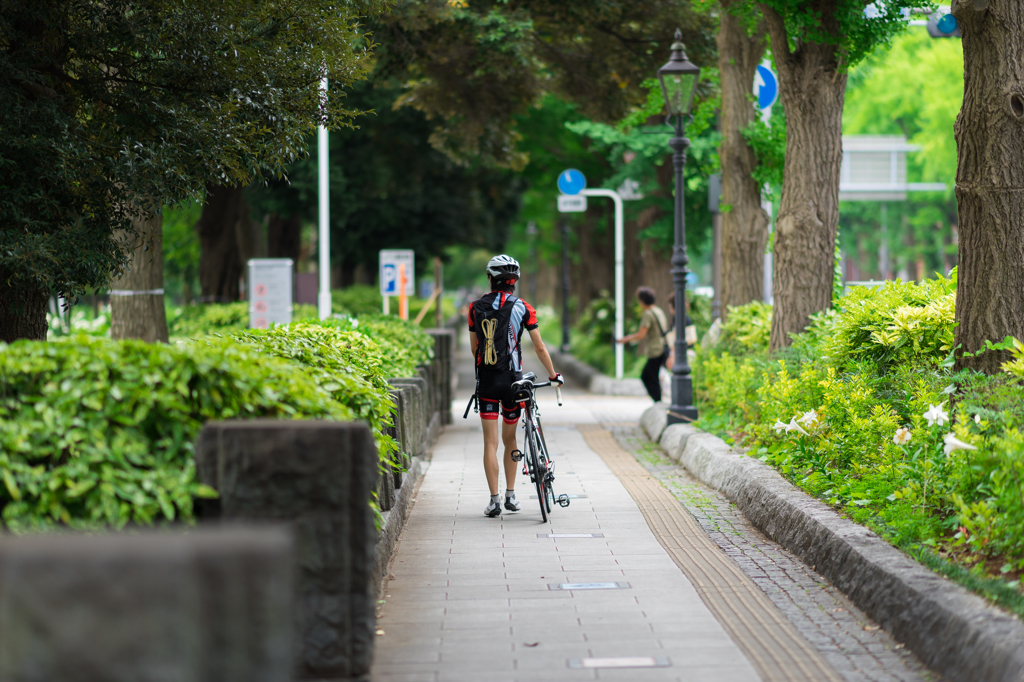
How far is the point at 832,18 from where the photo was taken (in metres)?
10.9

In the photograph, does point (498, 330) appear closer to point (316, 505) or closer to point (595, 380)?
point (316, 505)

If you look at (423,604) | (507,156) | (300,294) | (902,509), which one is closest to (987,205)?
(902,509)

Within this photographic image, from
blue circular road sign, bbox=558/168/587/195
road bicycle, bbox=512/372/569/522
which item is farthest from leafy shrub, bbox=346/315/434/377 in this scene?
blue circular road sign, bbox=558/168/587/195

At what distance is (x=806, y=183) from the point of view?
11727 mm

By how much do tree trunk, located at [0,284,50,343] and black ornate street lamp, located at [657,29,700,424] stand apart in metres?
7.18

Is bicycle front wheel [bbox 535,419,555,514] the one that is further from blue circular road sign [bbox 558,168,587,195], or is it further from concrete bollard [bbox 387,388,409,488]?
blue circular road sign [bbox 558,168,587,195]

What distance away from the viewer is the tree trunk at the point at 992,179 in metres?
6.82

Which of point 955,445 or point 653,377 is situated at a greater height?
point 955,445

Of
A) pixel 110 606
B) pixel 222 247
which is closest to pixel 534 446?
pixel 110 606

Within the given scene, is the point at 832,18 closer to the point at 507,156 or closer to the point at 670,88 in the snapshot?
the point at 670,88

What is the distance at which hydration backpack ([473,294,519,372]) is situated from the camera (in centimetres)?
805

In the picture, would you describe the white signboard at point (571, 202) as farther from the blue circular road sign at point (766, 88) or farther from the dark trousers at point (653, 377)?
the dark trousers at point (653, 377)

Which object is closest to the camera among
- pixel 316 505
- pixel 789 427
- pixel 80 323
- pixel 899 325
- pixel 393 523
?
pixel 316 505

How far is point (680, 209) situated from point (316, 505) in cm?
994
